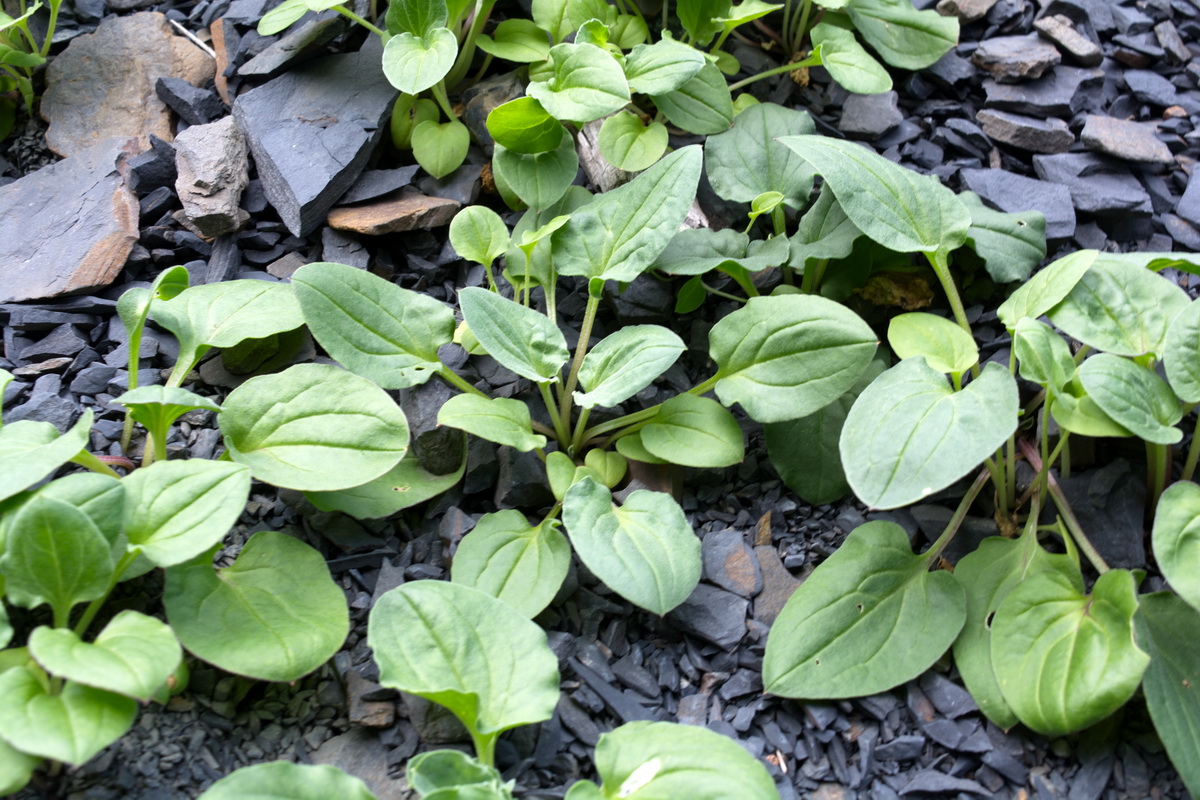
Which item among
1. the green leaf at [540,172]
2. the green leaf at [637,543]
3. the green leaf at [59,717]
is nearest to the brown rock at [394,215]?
the green leaf at [540,172]

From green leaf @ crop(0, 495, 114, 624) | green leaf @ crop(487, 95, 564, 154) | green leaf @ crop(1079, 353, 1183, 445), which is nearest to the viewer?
green leaf @ crop(0, 495, 114, 624)

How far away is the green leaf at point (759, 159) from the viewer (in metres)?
2.34

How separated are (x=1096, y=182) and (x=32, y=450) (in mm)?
2661

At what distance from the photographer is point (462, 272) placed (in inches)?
95.7

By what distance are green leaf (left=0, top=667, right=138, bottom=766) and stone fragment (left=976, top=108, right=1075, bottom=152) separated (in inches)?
102

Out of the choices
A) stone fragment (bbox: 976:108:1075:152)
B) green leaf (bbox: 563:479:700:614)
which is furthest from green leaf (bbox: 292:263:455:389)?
stone fragment (bbox: 976:108:1075:152)

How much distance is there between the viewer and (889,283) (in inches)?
92.0

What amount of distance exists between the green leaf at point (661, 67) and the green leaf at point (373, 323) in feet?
2.48

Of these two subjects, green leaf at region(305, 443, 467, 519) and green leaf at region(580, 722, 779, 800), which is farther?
green leaf at region(305, 443, 467, 519)

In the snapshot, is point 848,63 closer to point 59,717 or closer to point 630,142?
point 630,142

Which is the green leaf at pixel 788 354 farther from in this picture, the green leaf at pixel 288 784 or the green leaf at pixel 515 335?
the green leaf at pixel 288 784

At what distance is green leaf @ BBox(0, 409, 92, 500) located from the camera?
1.60 metres

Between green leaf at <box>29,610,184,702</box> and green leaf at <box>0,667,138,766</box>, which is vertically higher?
green leaf at <box>29,610,184,702</box>

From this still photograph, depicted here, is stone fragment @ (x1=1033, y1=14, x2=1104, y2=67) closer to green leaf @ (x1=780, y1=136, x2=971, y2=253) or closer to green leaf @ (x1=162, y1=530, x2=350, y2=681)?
green leaf @ (x1=780, y1=136, x2=971, y2=253)
